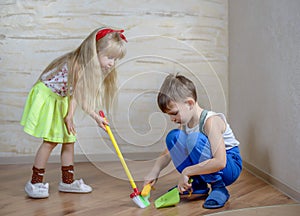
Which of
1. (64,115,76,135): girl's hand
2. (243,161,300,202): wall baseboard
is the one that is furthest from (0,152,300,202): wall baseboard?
(64,115,76,135): girl's hand

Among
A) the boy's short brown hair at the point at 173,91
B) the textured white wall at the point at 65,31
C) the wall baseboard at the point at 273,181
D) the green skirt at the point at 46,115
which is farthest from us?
the textured white wall at the point at 65,31

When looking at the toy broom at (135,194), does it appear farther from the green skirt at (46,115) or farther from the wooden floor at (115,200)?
the green skirt at (46,115)

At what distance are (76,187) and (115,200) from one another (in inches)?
7.7

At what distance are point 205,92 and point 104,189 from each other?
0.57 metres

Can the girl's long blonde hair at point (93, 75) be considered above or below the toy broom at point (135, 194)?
above

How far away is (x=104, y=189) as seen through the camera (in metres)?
1.87

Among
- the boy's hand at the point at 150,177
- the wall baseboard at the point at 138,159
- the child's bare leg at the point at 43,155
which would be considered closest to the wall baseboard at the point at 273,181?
the wall baseboard at the point at 138,159

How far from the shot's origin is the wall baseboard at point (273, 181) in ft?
5.55

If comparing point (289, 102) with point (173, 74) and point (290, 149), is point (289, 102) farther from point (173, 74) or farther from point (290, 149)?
point (173, 74)

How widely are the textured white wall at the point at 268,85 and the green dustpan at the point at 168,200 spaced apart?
0.39 m

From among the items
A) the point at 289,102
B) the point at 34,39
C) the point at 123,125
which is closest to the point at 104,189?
the point at 123,125

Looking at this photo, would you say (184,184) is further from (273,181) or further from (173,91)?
(273,181)

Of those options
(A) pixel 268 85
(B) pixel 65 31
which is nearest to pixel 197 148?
(A) pixel 268 85

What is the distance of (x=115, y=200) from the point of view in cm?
172
